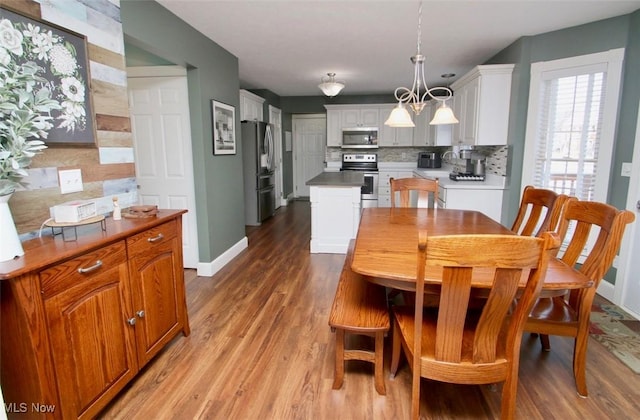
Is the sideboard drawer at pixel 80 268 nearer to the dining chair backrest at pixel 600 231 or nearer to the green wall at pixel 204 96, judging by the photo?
the green wall at pixel 204 96

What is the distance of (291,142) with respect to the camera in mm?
8008

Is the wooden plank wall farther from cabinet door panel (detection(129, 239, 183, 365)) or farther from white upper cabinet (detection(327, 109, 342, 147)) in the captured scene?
white upper cabinet (detection(327, 109, 342, 147))

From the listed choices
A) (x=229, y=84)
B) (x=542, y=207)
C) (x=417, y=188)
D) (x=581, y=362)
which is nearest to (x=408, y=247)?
(x=581, y=362)

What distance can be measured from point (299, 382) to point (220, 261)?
81.3 inches

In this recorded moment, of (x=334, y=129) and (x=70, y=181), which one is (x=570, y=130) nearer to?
(x=70, y=181)

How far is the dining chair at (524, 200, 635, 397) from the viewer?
1.59 meters

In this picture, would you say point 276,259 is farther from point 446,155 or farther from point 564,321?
point 446,155

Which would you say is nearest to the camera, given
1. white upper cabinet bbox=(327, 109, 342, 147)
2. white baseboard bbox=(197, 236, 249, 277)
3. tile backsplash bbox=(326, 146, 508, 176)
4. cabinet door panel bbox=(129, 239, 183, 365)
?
cabinet door panel bbox=(129, 239, 183, 365)

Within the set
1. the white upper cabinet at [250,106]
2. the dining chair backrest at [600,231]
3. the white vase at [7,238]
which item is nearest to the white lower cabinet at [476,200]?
the dining chair backrest at [600,231]

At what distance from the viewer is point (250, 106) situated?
18.5ft

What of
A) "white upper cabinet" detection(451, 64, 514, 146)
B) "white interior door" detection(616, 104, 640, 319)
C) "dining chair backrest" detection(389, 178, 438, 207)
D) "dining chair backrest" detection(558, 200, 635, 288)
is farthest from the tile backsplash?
"dining chair backrest" detection(558, 200, 635, 288)

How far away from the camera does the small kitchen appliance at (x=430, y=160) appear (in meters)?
6.61

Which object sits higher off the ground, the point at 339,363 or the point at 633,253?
the point at 633,253

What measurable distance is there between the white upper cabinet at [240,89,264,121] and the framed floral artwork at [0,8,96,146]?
3628 millimetres
